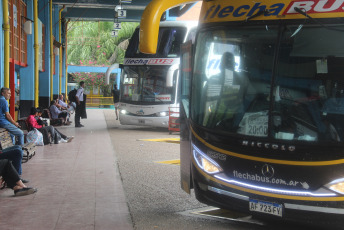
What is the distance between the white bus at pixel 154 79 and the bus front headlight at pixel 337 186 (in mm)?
13499

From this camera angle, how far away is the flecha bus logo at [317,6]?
5411 millimetres

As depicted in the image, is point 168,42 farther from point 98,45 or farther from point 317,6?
point 98,45

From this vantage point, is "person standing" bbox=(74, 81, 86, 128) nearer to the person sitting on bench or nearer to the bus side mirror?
the bus side mirror

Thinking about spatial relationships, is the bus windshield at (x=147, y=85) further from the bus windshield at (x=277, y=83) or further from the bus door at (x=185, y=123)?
the bus windshield at (x=277, y=83)

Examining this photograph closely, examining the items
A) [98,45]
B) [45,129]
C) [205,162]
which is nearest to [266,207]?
[205,162]

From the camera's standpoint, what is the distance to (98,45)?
178ft

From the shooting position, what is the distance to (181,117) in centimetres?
714

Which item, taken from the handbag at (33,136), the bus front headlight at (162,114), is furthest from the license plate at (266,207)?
the bus front headlight at (162,114)

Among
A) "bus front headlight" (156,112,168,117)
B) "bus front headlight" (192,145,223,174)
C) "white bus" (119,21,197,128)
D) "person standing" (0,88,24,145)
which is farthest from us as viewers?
"bus front headlight" (156,112,168,117)

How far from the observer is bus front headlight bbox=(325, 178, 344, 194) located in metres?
5.10

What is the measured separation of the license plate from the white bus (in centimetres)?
1303

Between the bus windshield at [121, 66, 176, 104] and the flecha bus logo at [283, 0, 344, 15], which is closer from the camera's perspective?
the flecha bus logo at [283, 0, 344, 15]

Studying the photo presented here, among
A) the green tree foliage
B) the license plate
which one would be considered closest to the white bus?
the license plate

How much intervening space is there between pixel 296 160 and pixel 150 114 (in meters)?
14.2
